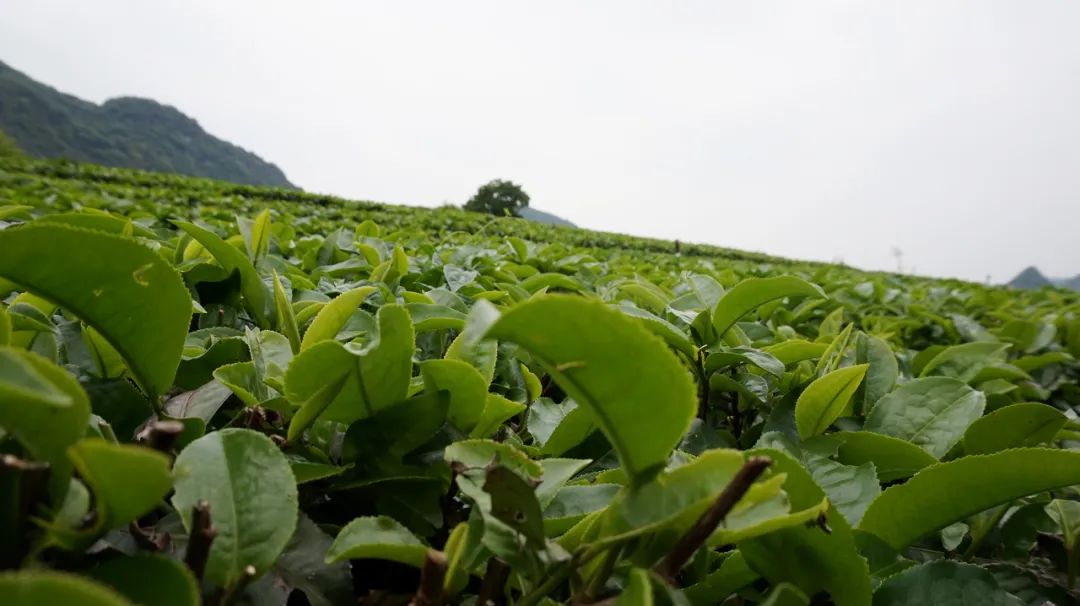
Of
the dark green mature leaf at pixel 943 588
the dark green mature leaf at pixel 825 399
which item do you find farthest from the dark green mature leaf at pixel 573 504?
the dark green mature leaf at pixel 825 399

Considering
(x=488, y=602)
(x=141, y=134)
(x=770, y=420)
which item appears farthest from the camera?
(x=141, y=134)

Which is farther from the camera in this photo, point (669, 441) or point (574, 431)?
point (574, 431)

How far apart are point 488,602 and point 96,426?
16.1 inches

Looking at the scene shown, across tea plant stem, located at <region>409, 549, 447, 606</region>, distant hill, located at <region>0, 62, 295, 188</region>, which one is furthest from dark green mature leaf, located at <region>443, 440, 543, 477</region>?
distant hill, located at <region>0, 62, 295, 188</region>

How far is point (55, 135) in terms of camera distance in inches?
3745

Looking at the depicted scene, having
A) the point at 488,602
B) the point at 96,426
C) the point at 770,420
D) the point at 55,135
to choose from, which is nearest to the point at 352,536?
the point at 488,602

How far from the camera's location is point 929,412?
103cm

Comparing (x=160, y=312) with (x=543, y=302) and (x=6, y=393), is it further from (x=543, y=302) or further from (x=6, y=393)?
(x=543, y=302)

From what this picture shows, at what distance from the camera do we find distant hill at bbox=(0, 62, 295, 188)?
307ft

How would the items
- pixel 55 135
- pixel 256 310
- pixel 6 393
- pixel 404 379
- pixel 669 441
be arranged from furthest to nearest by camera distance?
1. pixel 55 135
2. pixel 256 310
3. pixel 404 379
4. pixel 669 441
5. pixel 6 393

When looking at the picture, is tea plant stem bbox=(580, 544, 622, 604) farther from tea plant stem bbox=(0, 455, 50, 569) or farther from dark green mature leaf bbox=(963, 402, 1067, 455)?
dark green mature leaf bbox=(963, 402, 1067, 455)

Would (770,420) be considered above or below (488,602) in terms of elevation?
above

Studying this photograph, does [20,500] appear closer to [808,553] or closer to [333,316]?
[333,316]

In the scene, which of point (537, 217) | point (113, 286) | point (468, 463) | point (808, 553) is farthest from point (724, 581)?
point (537, 217)
